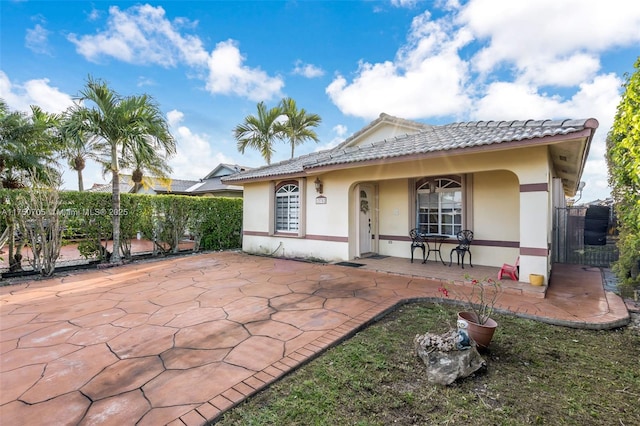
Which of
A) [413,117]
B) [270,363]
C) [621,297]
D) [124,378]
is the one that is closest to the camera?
[124,378]

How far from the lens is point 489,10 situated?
23.0 feet

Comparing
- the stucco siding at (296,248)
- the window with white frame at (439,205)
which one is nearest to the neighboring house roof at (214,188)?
the stucco siding at (296,248)

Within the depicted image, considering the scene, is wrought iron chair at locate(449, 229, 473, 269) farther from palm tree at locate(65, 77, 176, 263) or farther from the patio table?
palm tree at locate(65, 77, 176, 263)

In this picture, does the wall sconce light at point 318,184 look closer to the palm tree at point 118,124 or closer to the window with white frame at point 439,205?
the window with white frame at point 439,205

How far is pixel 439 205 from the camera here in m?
8.92

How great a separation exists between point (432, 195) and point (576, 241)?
17.3 feet

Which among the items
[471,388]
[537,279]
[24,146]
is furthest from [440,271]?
[24,146]

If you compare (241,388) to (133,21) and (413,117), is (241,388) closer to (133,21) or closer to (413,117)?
(133,21)

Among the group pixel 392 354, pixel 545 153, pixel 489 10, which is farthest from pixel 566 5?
pixel 392 354

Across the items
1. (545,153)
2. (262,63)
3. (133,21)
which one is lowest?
(545,153)

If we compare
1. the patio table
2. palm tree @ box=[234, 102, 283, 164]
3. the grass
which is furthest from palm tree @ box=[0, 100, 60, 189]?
the patio table

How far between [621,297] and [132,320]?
29.3 ft

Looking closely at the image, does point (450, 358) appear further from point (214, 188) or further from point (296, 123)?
point (214, 188)

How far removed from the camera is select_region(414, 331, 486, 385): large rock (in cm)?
289
